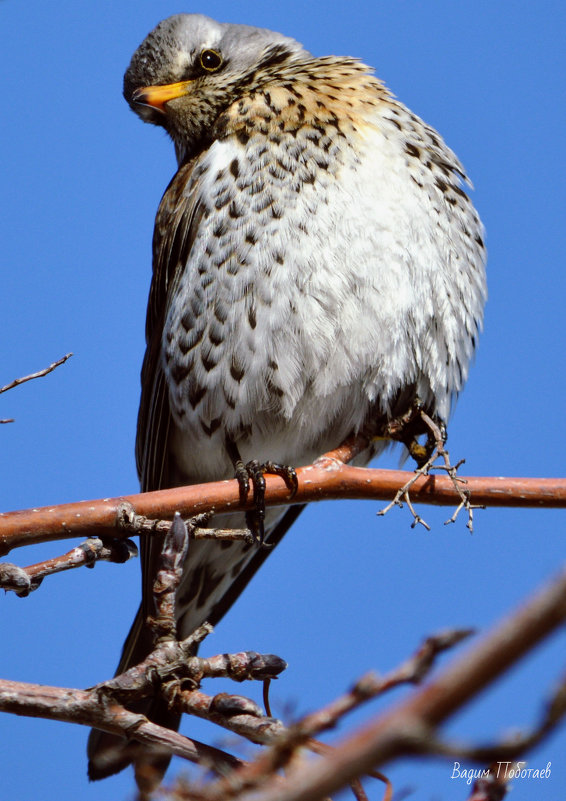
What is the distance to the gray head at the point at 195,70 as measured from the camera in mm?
4855

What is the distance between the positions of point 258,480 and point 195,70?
8.14 feet

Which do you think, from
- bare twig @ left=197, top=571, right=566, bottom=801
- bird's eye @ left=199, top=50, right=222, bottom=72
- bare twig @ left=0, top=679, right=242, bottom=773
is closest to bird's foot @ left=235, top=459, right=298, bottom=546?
bare twig @ left=0, top=679, right=242, bottom=773

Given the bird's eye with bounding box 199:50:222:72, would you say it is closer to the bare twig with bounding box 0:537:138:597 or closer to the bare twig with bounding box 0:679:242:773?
the bare twig with bounding box 0:537:138:597

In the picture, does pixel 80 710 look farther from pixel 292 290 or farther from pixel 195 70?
pixel 195 70

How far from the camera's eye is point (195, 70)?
4.98 meters

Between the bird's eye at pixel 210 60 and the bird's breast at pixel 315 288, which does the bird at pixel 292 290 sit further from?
the bird's eye at pixel 210 60

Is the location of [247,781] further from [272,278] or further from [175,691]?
[272,278]

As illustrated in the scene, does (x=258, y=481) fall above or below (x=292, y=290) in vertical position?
below

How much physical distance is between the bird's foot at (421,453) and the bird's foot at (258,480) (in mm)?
396

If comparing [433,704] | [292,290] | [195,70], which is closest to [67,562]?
[292,290]

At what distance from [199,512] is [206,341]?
1284 mm

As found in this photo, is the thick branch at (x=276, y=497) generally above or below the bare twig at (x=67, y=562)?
above

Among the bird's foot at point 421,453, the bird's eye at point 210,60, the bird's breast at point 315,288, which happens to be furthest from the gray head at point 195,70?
the bird's foot at point 421,453

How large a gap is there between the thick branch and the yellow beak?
2.22m
